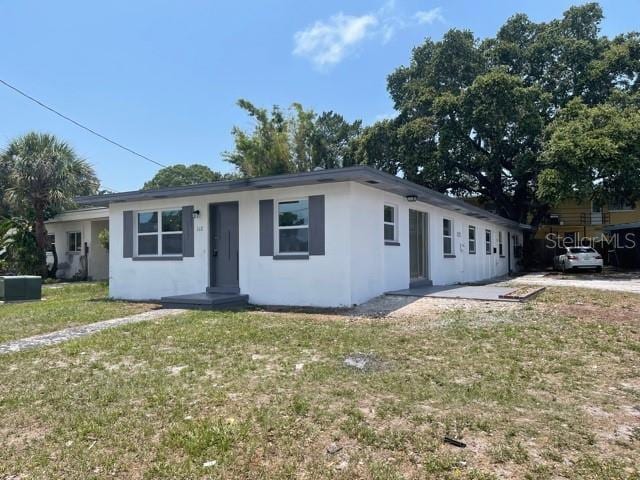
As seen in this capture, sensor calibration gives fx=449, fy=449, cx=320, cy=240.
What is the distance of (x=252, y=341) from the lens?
6070mm

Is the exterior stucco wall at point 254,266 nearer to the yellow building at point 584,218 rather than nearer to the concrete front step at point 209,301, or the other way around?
the concrete front step at point 209,301

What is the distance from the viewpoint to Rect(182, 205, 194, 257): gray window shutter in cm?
1103

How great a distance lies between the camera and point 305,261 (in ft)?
31.2

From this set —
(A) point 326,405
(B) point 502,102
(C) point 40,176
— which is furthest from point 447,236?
(C) point 40,176

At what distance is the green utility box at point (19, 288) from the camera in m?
12.3

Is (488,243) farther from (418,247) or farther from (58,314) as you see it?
(58,314)

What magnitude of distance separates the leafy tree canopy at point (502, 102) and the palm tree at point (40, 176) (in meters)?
16.7

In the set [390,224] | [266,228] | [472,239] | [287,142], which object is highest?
[287,142]

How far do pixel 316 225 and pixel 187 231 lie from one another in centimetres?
366

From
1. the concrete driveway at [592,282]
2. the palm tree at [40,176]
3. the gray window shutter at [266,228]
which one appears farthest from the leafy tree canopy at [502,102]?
the palm tree at [40,176]

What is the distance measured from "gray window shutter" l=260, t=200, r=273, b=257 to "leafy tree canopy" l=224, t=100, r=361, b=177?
18447 millimetres

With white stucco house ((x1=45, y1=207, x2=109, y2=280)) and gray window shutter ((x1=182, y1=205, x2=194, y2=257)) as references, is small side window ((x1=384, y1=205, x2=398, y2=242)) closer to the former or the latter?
gray window shutter ((x1=182, y1=205, x2=194, y2=257))

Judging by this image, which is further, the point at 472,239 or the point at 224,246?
the point at 472,239

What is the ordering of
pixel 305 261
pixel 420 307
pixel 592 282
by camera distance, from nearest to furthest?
pixel 420 307 → pixel 305 261 → pixel 592 282
